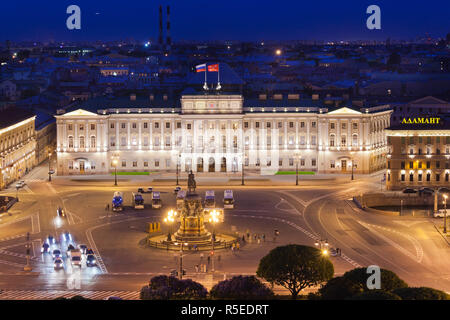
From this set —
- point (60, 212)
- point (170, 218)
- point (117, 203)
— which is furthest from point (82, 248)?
point (117, 203)

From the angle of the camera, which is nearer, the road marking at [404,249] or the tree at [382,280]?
the tree at [382,280]

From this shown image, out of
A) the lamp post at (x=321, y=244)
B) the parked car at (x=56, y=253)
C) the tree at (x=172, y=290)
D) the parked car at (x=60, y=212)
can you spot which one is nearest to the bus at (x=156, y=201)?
the parked car at (x=60, y=212)

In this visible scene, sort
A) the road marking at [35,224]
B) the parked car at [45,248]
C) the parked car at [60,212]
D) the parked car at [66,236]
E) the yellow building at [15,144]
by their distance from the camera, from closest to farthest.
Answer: the parked car at [45,248], the parked car at [66,236], the road marking at [35,224], the parked car at [60,212], the yellow building at [15,144]

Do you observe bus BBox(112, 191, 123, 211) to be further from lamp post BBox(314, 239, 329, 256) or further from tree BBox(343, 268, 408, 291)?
tree BBox(343, 268, 408, 291)

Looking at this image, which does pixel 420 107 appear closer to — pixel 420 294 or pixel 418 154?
pixel 418 154

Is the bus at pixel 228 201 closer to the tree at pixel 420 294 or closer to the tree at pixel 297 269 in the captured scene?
the tree at pixel 297 269
